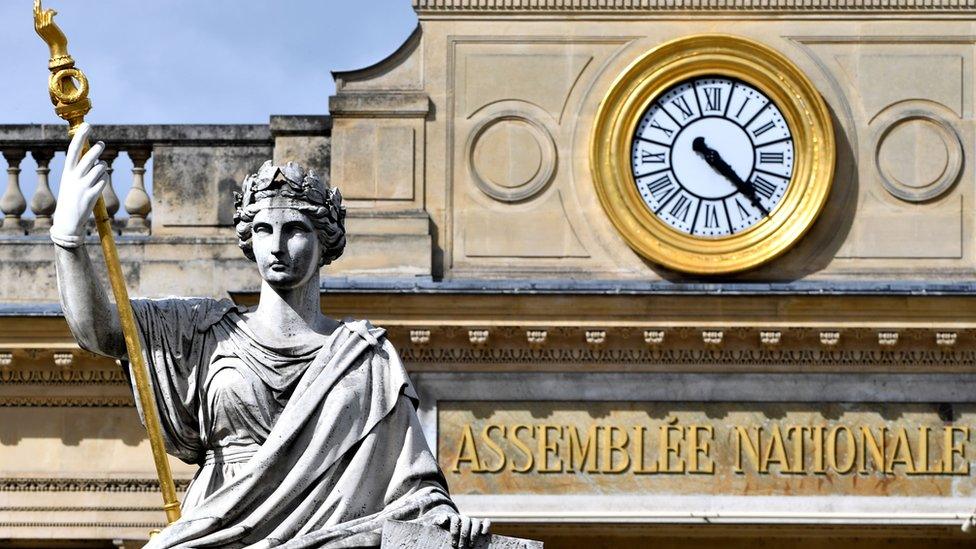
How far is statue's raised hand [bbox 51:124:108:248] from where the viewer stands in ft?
30.9

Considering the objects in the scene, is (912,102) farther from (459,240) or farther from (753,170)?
(459,240)

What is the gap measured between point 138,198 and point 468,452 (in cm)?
419

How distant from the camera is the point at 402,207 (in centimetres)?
3266

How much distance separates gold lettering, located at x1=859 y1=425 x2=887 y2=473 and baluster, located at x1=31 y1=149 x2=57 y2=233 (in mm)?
8102

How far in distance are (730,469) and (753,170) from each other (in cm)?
286

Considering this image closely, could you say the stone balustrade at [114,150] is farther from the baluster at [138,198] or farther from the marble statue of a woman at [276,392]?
the marble statue of a woman at [276,392]

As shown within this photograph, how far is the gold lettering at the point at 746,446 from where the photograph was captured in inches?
1262

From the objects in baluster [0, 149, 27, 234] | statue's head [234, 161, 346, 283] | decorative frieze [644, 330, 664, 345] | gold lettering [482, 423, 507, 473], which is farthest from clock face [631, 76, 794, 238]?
statue's head [234, 161, 346, 283]

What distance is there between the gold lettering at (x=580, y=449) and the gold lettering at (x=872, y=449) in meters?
2.53

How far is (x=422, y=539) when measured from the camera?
9203mm

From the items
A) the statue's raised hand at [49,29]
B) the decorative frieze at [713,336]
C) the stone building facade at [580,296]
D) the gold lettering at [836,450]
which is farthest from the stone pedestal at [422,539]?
the gold lettering at [836,450]

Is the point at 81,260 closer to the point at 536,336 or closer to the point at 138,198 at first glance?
the point at 536,336

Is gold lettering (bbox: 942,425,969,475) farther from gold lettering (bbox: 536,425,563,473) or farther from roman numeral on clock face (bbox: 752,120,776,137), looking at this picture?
gold lettering (bbox: 536,425,563,473)

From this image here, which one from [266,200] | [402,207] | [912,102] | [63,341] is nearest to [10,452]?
[63,341]
